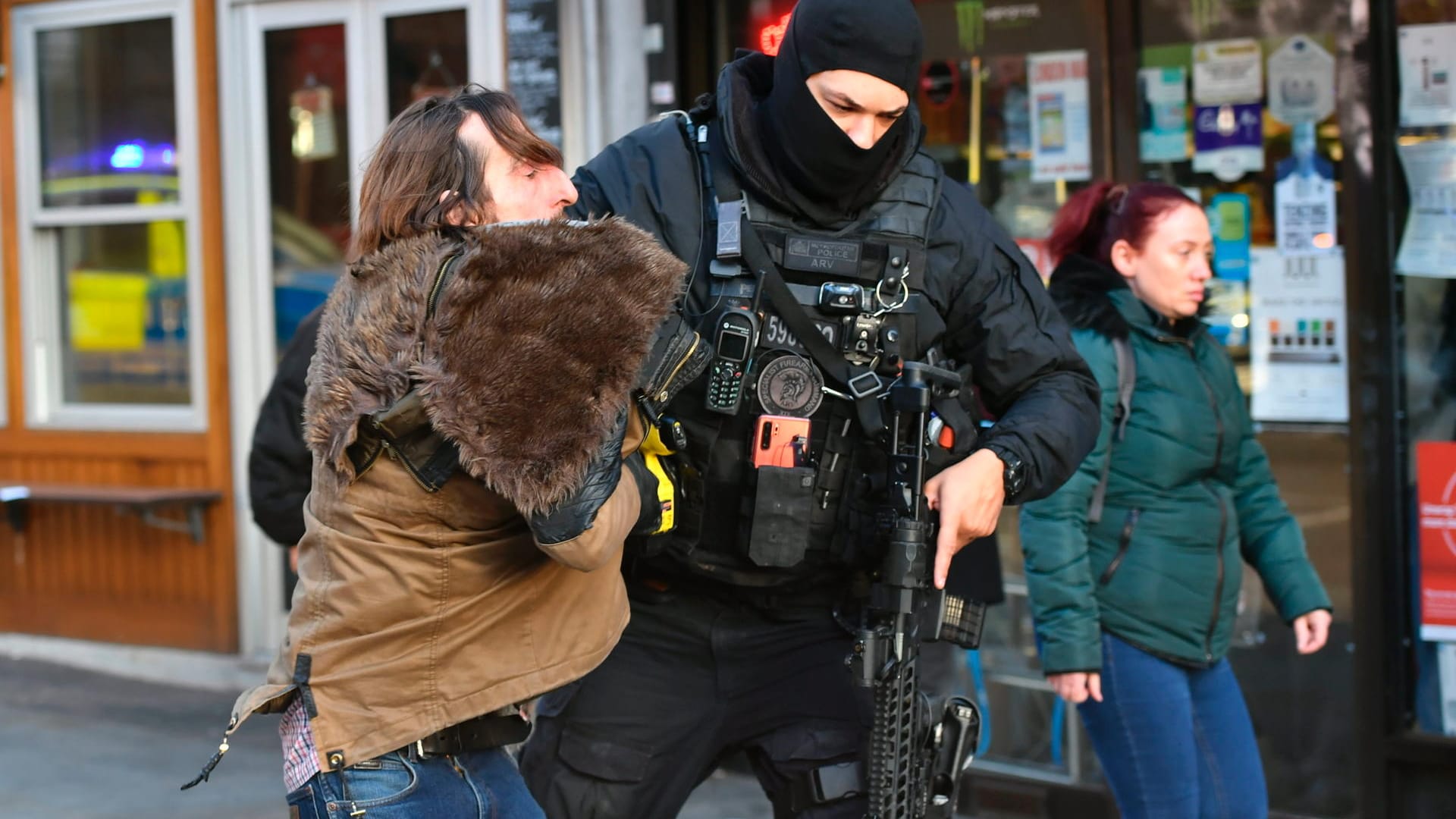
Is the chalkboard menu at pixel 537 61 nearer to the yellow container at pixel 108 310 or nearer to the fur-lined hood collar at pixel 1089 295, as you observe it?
the fur-lined hood collar at pixel 1089 295

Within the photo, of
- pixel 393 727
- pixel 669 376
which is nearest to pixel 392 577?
pixel 393 727

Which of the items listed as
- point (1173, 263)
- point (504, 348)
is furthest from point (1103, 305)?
point (504, 348)

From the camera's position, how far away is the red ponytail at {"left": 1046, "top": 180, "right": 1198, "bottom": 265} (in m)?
3.96

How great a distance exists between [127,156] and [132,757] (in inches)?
108

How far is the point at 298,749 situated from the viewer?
2391 millimetres

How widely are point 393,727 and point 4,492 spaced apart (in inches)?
216

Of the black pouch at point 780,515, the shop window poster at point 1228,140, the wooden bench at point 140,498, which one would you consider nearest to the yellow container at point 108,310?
the wooden bench at point 140,498

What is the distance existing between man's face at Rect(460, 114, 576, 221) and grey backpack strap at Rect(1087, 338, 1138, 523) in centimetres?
172

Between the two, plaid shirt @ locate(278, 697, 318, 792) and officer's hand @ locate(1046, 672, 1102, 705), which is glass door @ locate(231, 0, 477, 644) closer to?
officer's hand @ locate(1046, 672, 1102, 705)

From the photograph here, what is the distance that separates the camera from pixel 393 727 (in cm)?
238

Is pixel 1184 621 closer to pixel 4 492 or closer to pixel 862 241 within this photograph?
→ pixel 862 241

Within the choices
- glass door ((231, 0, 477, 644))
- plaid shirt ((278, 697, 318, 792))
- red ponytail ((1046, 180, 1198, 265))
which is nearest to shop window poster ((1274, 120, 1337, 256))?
red ponytail ((1046, 180, 1198, 265))

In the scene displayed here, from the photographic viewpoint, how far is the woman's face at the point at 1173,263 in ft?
12.8

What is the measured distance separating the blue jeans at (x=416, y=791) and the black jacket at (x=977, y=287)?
101 centimetres
